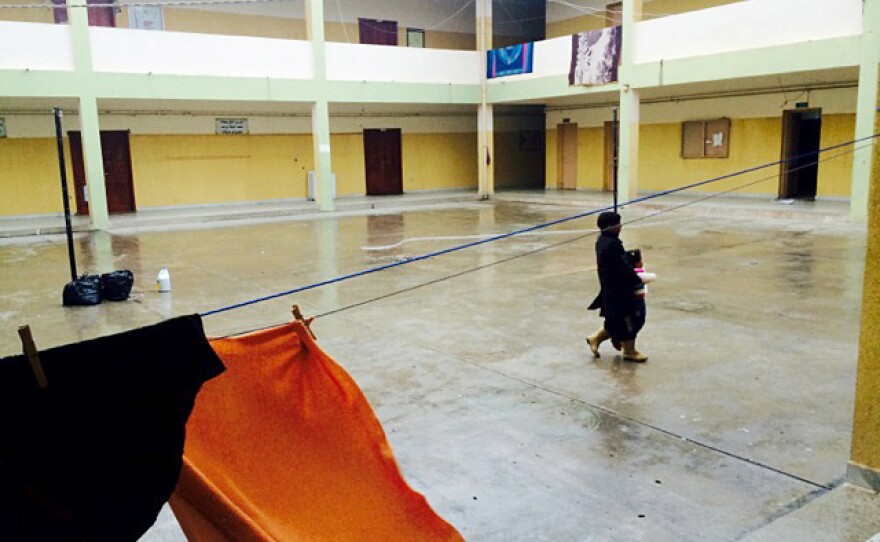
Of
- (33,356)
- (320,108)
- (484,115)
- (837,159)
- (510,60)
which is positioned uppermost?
(510,60)

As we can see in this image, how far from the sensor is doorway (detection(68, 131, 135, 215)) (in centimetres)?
2094

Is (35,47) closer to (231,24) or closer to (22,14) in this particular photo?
(22,14)

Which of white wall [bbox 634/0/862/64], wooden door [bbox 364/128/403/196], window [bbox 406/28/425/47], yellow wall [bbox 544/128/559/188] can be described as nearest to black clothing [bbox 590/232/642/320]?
white wall [bbox 634/0/862/64]

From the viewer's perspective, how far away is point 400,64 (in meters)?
22.0

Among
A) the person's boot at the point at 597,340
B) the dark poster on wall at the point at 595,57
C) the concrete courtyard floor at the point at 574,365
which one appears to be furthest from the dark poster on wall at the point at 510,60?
the person's boot at the point at 597,340

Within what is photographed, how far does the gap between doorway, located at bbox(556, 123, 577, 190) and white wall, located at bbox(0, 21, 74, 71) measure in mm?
15870

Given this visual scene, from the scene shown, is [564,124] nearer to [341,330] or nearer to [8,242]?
[8,242]

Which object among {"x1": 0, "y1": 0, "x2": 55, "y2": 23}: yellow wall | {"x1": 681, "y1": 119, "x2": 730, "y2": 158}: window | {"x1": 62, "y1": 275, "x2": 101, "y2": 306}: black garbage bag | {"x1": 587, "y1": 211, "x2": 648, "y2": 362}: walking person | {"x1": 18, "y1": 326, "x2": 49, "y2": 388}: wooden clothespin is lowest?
{"x1": 62, "y1": 275, "x2": 101, "y2": 306}: black garbage bag

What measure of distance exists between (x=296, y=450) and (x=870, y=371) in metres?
2.90

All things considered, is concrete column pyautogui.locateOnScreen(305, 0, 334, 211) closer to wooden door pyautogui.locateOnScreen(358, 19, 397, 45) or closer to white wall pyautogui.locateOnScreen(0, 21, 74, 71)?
wooden door pyautogui.locateOnScreen(358, 19, 397, 45)

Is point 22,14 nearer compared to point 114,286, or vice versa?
point 114,286

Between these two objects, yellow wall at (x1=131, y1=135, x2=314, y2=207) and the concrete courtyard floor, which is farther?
yellow wall at (x1=131, y1=135, x2=314, y2=207)

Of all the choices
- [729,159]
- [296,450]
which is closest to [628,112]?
[729,159]

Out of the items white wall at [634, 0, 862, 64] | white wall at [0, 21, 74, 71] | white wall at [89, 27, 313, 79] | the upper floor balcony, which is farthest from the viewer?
white wall at [89, 27, 313, 79]
